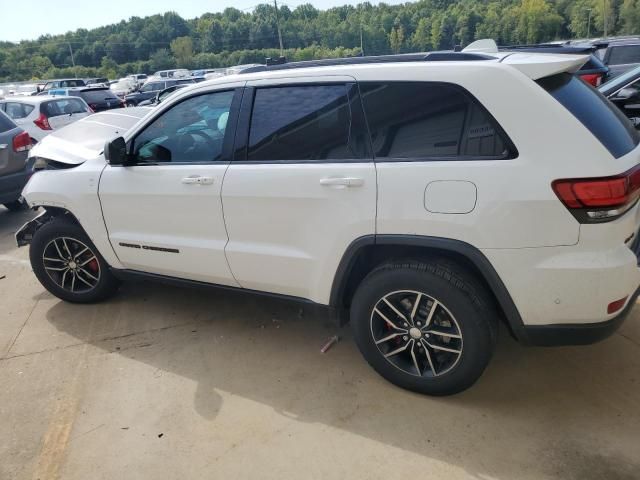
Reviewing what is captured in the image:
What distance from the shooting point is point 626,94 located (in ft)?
18.6

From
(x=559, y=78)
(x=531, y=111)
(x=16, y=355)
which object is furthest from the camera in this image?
(x=16, y=355)

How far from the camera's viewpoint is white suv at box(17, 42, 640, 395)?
2.20 metres

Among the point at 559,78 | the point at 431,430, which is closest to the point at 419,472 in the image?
the point at 431,430

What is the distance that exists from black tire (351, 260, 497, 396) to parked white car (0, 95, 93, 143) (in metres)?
10.00

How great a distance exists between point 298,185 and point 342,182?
0.90 ft

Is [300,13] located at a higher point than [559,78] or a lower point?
higher

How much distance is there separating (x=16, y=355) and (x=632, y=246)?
3.90 metres

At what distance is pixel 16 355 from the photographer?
346 centimetres

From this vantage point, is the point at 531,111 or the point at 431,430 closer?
the point at 531,111

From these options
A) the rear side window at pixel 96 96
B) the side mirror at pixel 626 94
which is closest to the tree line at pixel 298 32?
the rear side window at pixel 96 96

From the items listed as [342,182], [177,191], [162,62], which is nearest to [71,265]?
[177,191]

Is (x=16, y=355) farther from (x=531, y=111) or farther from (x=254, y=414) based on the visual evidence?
(x=531, y=111)

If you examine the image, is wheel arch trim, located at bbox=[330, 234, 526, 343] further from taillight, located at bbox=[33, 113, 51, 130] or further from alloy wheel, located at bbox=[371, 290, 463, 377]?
taillight, located at bbox=[33, 113, 51, 130]

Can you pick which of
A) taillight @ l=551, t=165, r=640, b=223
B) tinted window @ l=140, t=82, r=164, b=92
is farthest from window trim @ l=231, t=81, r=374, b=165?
tinted window @ l=140, t=82, r=164, b=92
